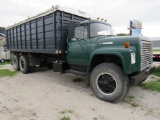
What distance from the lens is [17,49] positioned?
27.2 ft

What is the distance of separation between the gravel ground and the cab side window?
1787 mm

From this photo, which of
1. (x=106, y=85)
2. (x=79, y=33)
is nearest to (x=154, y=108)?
(x=106, y=85)

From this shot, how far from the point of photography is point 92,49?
14.6 ft

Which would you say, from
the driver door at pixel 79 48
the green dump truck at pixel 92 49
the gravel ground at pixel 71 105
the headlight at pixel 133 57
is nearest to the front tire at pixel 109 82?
the green dump truck at pixel 92 49

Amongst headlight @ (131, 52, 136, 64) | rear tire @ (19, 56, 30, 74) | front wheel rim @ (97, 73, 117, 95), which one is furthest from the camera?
rear tire @ (19, 56, 30, 74)

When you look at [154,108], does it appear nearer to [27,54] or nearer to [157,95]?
[157,95]

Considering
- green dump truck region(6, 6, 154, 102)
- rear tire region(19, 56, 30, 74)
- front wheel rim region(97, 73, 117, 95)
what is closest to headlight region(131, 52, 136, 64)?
green dump truck region(6, 6, 154, 102)

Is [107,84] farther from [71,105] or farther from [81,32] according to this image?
[81,32]

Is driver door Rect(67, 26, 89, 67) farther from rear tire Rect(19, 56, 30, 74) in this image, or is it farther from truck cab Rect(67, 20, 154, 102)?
rear tire Rect(19, 56, 30, 74)

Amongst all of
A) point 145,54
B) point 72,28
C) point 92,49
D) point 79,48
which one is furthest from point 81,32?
point 145,54

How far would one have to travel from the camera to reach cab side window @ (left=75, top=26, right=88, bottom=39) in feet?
15.4

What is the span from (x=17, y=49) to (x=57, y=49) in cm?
404

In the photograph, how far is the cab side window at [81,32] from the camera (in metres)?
4.71

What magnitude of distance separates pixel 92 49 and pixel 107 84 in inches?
44.7
